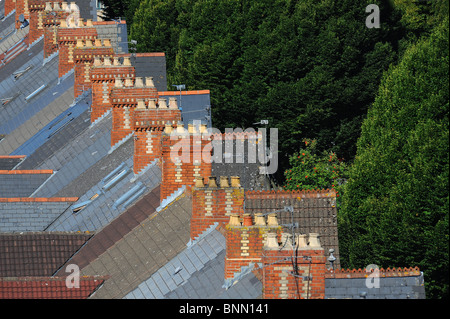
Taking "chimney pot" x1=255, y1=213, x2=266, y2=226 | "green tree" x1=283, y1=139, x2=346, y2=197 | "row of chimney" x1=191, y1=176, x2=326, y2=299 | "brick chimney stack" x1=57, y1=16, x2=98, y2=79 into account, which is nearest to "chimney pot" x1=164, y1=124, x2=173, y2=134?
"row of chimney" x1=191, y1=176, x2=326, y2=299

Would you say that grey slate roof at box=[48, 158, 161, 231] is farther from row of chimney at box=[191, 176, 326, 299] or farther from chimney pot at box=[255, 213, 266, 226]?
chimney pot at box=[255, 213, 266, 226]

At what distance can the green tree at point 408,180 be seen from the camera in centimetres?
5241

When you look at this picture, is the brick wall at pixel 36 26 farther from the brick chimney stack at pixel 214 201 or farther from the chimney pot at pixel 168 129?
the brick chimney stack at pixel 214 201

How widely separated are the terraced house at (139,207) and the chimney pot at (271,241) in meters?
0.04

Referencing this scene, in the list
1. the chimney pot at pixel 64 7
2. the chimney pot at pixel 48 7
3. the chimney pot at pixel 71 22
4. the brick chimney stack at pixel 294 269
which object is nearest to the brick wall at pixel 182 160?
the brick chimney stack at pixel 294 269

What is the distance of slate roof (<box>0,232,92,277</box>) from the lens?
134ft

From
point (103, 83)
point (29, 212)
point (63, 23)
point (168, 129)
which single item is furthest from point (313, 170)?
point (168, 129)

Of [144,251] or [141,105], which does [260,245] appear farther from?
[141,105]

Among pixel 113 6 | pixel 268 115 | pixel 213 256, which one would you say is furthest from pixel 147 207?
pixel 113 6

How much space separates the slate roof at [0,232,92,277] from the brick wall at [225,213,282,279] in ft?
26.3

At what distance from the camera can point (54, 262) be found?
137 feet

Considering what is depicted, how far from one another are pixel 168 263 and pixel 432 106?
64.3 ft

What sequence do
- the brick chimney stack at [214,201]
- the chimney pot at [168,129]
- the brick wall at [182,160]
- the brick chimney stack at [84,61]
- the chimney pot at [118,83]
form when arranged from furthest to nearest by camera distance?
the brick chimney stack at [84,61] → the chimney pot at [118,83] → the chimney pot at [168,129] → the brick wall at [182,160] → the brick chimney stack at [214,201]

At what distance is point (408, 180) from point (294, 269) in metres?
22.4
